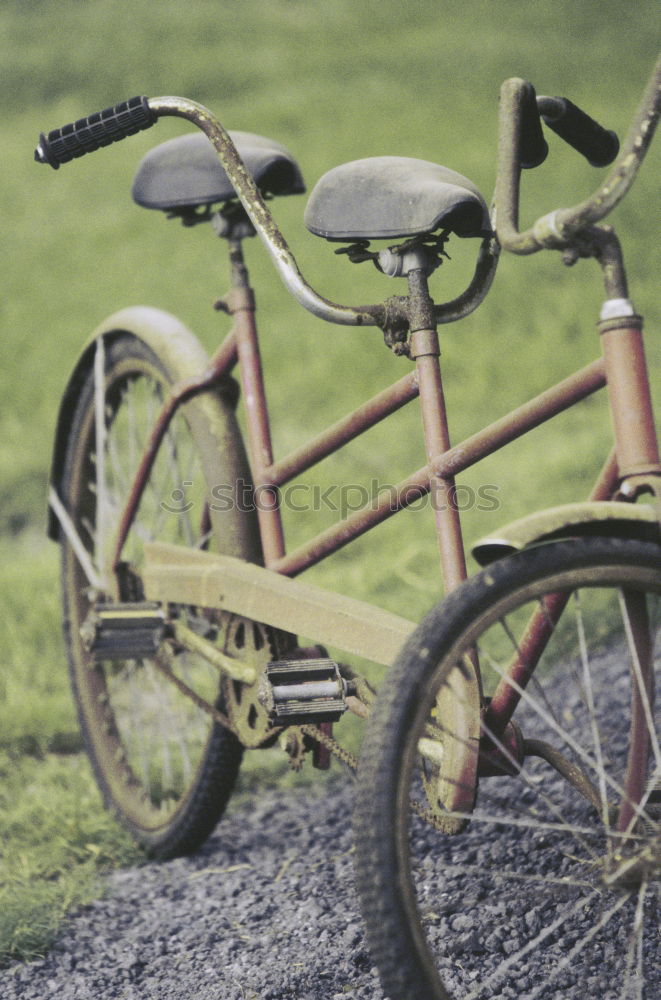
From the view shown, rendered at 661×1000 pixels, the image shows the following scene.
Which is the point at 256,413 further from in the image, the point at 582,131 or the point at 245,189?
the point at 582,131

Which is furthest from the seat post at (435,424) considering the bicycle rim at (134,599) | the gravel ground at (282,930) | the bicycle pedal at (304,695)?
the bicycle rim at (134,599)

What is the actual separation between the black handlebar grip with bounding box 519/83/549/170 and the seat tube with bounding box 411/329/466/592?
0.37m

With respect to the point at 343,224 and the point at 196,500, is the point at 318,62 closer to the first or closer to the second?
the point at 196,500

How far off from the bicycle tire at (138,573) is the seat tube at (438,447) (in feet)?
2.03

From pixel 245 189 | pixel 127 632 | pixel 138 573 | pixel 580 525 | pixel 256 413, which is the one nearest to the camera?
pixel 580 525

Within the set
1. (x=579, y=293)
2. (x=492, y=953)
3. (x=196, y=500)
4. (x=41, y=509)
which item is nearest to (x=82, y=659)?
(x=492, y=953)

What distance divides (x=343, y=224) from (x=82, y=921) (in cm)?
157

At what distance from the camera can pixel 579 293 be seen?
23.1 feet

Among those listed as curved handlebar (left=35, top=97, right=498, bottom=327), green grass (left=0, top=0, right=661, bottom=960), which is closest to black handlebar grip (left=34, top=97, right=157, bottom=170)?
curved handlebar (left=35, top=97, right=498, bottom=327)

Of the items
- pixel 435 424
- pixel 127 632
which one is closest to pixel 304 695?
pixel 435 424

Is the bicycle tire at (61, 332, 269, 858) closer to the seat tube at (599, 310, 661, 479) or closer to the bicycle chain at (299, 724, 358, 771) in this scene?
the bicycle chain at (299, 724, 358, 771)

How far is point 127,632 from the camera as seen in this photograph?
2.71m

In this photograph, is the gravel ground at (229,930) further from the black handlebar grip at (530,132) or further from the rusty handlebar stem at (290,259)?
the black handlebar grip at (530,132)

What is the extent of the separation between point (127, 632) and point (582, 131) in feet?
4.91
